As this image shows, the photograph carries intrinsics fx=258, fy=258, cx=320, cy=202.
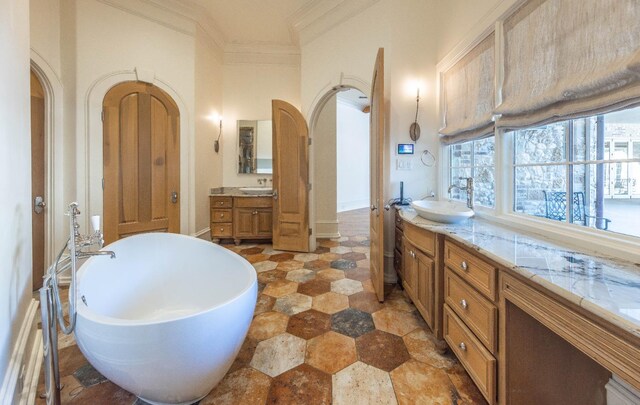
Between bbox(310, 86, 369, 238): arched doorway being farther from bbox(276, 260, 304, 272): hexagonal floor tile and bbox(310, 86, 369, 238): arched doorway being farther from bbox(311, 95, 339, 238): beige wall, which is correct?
bbox(276, 260, 304, 272): hexagonal floor tile

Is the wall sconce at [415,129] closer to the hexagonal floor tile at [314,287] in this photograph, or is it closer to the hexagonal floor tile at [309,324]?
the hexagonal floor tile at [314,287]

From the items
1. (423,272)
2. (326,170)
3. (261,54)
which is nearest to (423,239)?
(423,272)

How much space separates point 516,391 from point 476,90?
6.62 feet

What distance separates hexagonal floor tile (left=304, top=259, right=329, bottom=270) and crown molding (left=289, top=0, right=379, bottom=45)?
309 centimetres

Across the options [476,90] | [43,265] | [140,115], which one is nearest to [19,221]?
[43,265]

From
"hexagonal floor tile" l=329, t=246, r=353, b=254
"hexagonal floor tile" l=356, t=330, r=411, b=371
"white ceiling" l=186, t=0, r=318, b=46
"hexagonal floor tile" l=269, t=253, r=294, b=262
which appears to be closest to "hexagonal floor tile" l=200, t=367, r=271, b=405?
"hexagonal floor tile" l=356, t=330, r=411, b=371

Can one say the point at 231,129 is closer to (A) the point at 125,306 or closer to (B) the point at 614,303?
(A) the point at 125,306

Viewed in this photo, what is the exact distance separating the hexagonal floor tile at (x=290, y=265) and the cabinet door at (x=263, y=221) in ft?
2.87

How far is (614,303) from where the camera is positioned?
0.67m

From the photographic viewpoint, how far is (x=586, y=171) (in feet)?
4.44

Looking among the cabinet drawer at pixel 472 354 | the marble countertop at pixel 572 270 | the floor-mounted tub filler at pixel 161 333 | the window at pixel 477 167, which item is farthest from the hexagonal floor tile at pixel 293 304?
the window at pixel 477 167

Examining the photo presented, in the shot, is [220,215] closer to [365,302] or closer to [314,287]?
[314,287]

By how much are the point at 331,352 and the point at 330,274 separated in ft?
4.30

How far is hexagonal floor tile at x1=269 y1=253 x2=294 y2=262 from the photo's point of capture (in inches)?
135
